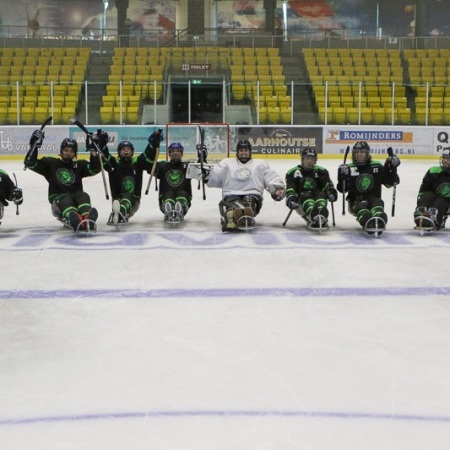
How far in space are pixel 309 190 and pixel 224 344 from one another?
11.5 feet

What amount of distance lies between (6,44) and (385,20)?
37.9 ft

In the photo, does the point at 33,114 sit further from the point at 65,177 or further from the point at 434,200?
the point at 434,200

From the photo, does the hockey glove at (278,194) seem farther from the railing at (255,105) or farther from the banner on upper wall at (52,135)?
the banner on upper wall at (52,135)

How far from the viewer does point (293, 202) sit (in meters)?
6.16

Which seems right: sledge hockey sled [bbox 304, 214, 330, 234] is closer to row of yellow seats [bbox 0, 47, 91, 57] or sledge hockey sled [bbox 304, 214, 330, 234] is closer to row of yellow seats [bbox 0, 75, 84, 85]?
row of yellow seats [bbox 0, 75, 84, 85]

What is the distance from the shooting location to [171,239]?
19.1ft

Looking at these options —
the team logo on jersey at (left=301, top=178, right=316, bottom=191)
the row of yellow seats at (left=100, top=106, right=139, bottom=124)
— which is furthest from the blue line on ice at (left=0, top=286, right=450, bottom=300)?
the row of yellow seats at (left=100, top=106, right=139, bottom=124)

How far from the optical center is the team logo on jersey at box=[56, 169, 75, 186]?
6285 mm

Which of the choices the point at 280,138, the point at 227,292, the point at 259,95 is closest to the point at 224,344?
the point at 227,292

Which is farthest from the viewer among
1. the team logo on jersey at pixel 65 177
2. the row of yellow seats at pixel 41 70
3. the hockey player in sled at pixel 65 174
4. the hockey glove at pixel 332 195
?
the row of yellow seats at pixel 41 70

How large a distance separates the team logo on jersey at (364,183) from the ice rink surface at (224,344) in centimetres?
76

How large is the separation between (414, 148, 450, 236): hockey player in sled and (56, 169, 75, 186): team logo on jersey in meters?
3.01

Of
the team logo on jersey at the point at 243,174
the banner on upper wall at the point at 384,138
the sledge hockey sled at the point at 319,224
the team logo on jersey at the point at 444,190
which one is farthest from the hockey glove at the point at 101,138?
the banner on upper wall at the point at 384,138

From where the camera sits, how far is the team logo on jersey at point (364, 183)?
6297 mm
